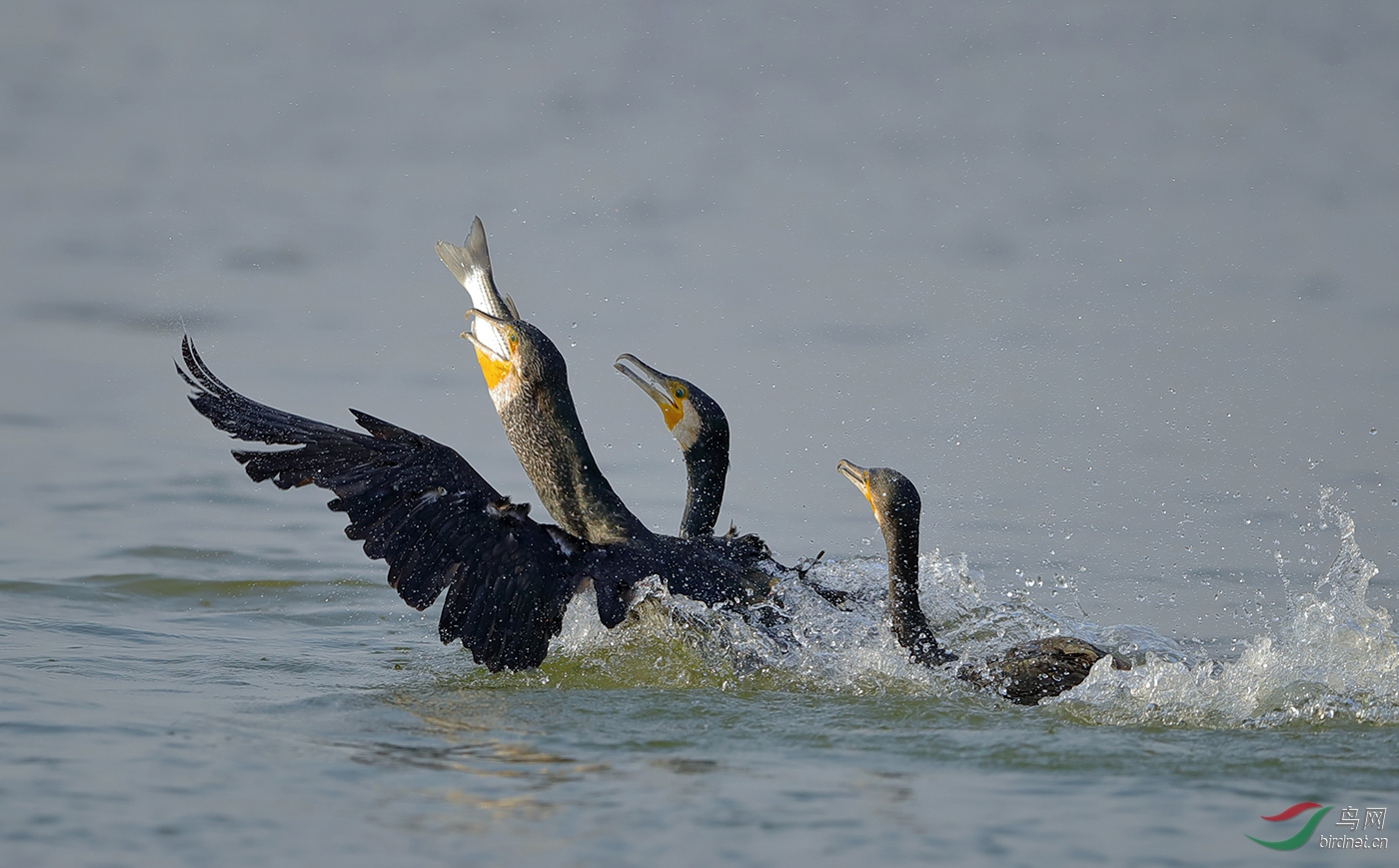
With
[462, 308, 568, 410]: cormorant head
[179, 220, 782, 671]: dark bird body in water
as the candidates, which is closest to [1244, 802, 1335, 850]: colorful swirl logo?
[179, 220, 782, 671]: dark bird body in water

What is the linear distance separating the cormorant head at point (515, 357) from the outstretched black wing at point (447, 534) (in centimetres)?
73

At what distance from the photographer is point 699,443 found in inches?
299

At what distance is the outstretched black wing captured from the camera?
619 centimetres

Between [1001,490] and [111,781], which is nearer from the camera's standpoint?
[111,781]

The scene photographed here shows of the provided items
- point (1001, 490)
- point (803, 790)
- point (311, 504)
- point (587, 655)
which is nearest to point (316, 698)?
point (587, 655)

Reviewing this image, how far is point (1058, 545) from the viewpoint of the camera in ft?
29.9

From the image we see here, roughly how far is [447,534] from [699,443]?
1687 millimetres

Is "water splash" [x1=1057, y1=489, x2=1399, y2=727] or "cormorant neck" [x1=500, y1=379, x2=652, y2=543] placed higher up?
"cormorant neck" [x1=500, y1=379, x2=652, y2=543]

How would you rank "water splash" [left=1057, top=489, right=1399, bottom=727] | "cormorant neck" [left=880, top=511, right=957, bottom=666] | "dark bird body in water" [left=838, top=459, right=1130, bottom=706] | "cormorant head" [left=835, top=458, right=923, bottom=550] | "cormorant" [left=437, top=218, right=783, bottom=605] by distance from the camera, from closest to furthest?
"water splash" [left=1057, top=489, right=1399, bottom=727]
"dark bird body in water" [left=838, top=459, right=1130, bottom=706]
"cormorant neck" [left=880, top=511, right=957, bottom=666]
"cormorant head" [left=835, top=458, right=923, bottom=550]
"cormorant" [left=437, top=218, right=783, bottom=605]

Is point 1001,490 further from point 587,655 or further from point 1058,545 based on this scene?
point 587,655

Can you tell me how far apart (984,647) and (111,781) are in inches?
156

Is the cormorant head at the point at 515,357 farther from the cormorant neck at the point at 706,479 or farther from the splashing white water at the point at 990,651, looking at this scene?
the splashing white water at the point at 990,651

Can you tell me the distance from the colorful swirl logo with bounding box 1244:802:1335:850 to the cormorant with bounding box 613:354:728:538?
3.48 metres

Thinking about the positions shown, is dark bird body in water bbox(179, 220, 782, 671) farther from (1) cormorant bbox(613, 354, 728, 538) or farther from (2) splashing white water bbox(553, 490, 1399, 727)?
(1) cormorant bbox(613, 354, 728, 538)
